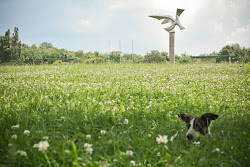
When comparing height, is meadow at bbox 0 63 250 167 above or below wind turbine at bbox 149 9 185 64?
below

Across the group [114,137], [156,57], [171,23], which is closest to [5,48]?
[156,57]

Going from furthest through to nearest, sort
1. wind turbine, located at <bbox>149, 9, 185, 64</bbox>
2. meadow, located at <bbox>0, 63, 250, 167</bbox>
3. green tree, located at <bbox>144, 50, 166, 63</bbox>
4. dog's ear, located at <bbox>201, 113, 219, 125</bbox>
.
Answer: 1. green tree, located at <bbox>144, 50, 166, 63</bbox>
2. wind turbine, located at <bbox>149, 9, 185, 64</bbox>
3. dog's ear, located at <bbox>201, 113, 219, 125</bbox>
4. meadow, located at <bbox>0, 63, 250, 167</bbox>

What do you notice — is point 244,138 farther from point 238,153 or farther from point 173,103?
point 173,103

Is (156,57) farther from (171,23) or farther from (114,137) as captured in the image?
(114,137)

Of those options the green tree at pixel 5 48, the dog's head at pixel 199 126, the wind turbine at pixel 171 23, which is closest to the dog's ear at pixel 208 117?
the dog's head at pixel 199 126

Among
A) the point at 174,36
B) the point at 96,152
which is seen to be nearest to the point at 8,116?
the point at 96,152

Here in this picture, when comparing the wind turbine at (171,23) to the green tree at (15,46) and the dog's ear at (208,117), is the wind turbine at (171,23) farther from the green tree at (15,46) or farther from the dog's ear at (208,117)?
the green tree at (15,46)

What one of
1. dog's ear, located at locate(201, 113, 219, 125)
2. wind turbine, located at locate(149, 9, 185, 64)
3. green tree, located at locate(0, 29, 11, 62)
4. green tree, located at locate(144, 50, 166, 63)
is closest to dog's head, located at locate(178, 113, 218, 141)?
dog's ear, located at locate(201, 113, 219, 125)

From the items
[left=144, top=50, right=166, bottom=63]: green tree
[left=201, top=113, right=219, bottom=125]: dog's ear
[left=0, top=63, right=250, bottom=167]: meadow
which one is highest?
[left=144, top=50, right=166, bottom=63]: green tree

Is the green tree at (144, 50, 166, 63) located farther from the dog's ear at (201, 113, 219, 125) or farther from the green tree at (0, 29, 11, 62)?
the dog's ear at (201, 113, 219, 125)

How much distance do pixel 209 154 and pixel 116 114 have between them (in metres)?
1.74

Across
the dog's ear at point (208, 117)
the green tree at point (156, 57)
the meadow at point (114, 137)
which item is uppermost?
the green tree at point (156, 57)

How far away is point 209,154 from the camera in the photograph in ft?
7.43

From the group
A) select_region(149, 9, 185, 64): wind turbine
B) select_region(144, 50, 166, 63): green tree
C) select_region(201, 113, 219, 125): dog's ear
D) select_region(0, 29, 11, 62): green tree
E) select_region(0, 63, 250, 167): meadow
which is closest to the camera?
select_region(0, 63, 250, 167): meadow
